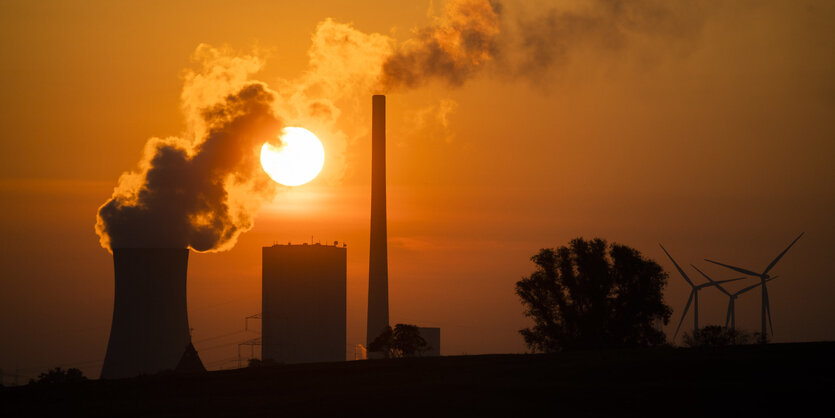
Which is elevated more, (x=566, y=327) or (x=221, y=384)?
(x=566, y=327)

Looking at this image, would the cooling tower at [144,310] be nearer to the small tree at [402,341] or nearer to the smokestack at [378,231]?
the small tree at [402,341]

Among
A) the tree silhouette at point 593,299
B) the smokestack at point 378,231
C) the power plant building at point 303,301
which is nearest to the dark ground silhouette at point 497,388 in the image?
the tree silhouette at point 593,299

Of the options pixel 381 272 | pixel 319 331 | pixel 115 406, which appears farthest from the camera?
pixel 319 331

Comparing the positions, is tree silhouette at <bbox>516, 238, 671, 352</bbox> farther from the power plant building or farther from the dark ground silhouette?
the power plant building

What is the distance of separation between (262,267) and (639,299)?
56214 mm

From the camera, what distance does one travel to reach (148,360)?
6400cm

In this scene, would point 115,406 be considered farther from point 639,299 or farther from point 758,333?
point 758,333

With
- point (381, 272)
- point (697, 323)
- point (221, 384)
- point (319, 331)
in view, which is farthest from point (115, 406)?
point (319, 331)

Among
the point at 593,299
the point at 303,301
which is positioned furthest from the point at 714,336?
the point at 303,301

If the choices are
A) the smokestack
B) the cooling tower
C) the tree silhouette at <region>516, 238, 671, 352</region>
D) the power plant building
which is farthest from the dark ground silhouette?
the power plant building

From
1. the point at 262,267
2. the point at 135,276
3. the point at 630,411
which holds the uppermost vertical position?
the point at 262,267

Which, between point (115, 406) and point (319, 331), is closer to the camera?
point (115, 406)

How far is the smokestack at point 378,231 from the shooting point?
79250mm

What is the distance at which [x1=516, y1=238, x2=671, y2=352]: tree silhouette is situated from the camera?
52844 mm
